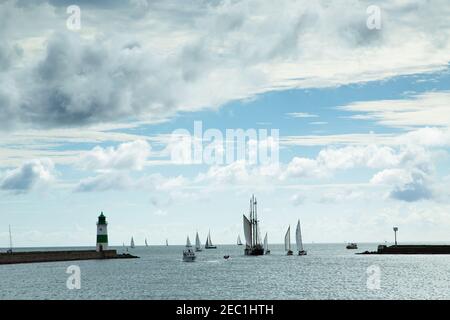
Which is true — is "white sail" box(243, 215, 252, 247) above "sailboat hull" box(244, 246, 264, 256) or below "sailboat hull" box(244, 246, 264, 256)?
above

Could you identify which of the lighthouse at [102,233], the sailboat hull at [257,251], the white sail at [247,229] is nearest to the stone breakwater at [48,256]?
the lighthouse at [102,233]

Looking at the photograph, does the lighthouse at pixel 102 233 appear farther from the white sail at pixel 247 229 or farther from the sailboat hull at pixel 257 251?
the sailboat hull at pixel 257 251

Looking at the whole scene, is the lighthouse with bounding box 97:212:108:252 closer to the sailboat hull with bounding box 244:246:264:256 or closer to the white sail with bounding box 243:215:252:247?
the white sail with bounding box 243:215:252:247

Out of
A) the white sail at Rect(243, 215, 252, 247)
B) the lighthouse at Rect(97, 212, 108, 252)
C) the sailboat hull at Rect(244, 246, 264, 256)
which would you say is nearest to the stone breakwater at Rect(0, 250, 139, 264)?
the lighthouse at Rect(97, 212, 108, 252)

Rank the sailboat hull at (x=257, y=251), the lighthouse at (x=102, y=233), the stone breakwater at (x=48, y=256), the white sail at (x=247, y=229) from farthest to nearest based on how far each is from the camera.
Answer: the sailboat hull at (x=257, y=251) → the white sail at (x=247, y=229) → the lighthouse at (x=102, y=233) → the stone breakwater at (x=48, y=256)

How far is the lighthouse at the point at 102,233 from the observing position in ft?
470

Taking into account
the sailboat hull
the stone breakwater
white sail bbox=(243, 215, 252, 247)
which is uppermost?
white sail bbox=(243, 215, 252, 247)

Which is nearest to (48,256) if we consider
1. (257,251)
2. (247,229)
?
(247,229)

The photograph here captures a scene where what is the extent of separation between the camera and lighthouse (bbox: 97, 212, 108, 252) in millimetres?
143125

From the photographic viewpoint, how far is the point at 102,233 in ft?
485

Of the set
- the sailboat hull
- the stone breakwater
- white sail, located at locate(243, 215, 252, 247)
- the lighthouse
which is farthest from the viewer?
the sailboat hull
